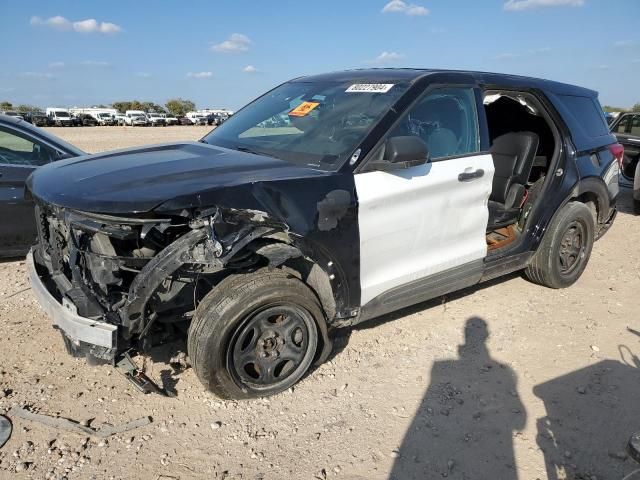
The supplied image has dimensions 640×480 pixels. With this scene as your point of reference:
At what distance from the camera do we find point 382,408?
312 centimetres

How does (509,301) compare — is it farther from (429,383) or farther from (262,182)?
(262,182)

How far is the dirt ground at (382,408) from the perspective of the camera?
2635 millimetres

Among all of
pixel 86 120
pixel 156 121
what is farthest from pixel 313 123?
pixel 156 121

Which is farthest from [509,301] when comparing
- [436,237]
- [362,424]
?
[362,424]

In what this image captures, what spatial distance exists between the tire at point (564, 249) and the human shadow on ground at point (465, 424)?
1.42m

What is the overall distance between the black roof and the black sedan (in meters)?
2.82

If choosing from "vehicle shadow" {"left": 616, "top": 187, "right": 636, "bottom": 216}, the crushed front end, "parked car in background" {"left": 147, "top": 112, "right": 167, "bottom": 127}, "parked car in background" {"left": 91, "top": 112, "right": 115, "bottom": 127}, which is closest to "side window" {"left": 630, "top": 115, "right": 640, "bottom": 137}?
"vehicle shadow" {"left": 616, "top": 187, "right": 636, "bottom": 216}

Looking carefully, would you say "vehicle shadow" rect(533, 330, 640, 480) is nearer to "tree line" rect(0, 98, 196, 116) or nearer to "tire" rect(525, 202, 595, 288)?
"tire" rect(525, 202, 595, 288)

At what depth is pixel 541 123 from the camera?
5.00 m

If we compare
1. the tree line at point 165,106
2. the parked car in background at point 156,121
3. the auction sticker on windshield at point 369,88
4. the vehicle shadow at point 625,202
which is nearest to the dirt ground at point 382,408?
the auction sticker on windshield at point 369,88

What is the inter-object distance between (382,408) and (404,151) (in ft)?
5.20

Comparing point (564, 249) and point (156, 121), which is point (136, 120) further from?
point (564, 249)

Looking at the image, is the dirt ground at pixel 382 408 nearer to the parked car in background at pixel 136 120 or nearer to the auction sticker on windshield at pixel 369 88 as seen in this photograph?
the auction sticker on windshield at pixel 369 88

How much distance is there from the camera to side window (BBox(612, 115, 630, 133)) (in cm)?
934
